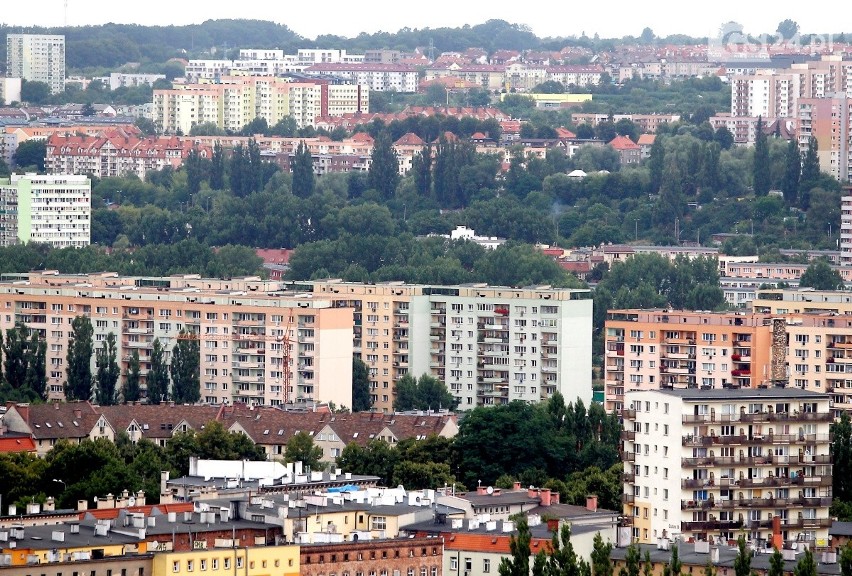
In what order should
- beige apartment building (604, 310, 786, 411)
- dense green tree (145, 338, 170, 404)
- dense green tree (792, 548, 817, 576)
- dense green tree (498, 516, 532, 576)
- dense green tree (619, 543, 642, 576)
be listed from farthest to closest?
dense green tree (145, 338, 170, 404)
beige apartment building (604, 310, 786, 411)
dense green tree (498, 516, 532, 576)
dense green tree (619, 543, 642, 576)
dense green tree (792, 548, 817, 576)

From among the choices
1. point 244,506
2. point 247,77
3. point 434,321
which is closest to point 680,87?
point 247,77

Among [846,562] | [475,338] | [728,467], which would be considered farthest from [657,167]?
[846,562]

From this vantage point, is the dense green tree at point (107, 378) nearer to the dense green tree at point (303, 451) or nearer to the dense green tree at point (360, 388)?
the dense green tree at point (360, 388)

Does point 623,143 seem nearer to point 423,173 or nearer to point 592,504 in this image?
point 423,173

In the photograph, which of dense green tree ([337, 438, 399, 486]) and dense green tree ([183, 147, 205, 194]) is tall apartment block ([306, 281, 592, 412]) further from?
dense green tree ([183, 147, 205, 194])

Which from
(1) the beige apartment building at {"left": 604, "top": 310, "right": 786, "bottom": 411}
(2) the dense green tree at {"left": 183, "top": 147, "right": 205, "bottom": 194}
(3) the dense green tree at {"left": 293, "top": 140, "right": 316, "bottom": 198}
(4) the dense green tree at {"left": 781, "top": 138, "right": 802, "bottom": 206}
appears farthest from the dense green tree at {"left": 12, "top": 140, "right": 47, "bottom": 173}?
(1) the beige apartment building at {"left": 604, "top": 310, "right": 786, "bottom": 411}
